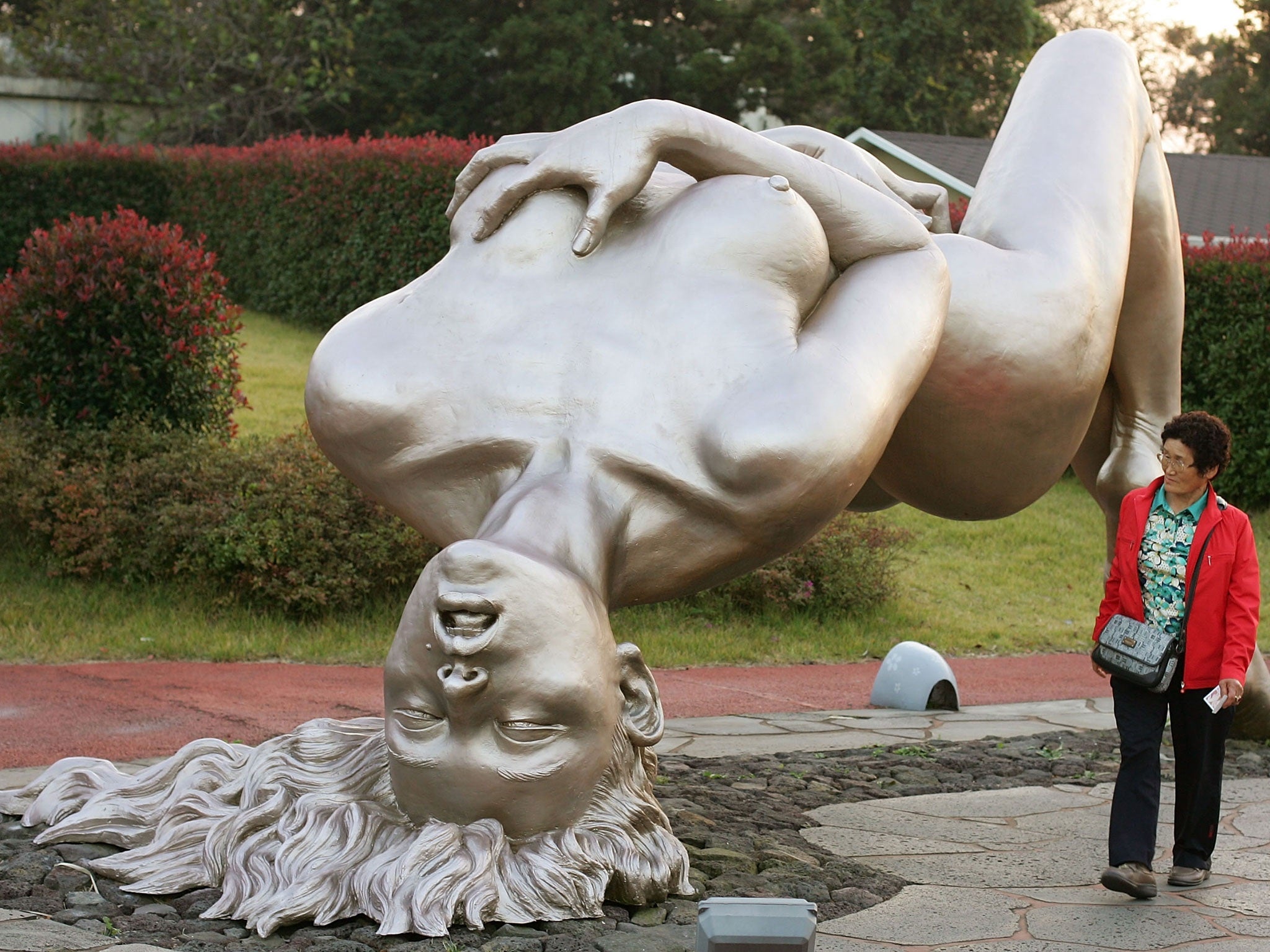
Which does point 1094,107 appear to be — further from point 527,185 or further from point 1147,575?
point 527,185

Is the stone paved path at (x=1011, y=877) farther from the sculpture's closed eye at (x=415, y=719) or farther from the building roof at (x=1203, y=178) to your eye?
the building roof at (x=1203, y=178)

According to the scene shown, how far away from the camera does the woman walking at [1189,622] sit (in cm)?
325

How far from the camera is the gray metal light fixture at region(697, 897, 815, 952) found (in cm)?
197

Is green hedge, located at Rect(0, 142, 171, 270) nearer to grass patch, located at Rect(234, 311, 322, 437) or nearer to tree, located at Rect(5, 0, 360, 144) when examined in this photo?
grass patch, located at Rect(234, 311, 322, 437)

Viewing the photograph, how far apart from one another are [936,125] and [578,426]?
21922mm

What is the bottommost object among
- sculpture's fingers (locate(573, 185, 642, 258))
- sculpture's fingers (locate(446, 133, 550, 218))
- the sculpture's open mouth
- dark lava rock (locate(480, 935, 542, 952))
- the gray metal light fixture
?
dark lava rock (locate(480, 935, 542, 952))

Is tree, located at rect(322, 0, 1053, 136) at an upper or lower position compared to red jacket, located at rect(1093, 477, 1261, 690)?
upper

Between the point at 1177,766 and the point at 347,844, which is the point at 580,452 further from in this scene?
the point at 1177,766

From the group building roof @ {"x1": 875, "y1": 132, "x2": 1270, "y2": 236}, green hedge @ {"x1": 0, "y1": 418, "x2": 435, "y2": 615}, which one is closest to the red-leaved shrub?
green hedge @ {"x1": 0, "y1": 418, "x2": 435, "y2": 615}

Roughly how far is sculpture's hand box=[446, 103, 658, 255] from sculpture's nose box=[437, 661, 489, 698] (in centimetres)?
88

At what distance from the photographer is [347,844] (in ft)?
8.86

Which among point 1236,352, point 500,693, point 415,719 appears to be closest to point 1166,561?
point 500,693

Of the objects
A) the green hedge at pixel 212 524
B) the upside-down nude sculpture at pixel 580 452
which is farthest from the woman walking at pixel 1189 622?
the green hedge at pixel 212 524

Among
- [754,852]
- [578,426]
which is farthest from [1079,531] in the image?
[578,426]
